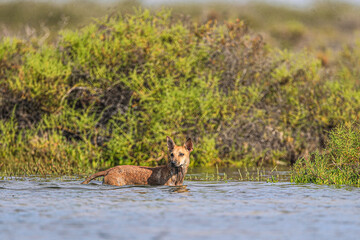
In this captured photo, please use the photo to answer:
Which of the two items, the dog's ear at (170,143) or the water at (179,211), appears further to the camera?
the dog's ear at (170,143)

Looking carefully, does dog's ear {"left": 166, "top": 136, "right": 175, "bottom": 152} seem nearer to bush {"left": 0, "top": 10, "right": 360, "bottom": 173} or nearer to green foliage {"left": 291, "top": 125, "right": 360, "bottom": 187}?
green foliage {"left": 291, "top": 125, "right": 360, "bottom": 187}

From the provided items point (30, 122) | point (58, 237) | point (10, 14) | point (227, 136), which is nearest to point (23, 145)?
Answer: point (30, 122)

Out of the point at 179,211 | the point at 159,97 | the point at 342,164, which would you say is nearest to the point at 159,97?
the point at 159,97

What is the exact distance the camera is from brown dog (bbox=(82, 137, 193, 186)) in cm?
1294

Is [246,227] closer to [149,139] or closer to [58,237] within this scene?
[58,237]

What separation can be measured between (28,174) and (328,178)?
24.3 feet

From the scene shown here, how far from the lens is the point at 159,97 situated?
1938 centimetres

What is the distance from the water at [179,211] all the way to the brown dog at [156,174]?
363mm

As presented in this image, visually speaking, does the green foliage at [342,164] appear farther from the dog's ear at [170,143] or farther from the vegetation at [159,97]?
the vegetation at [159,97]

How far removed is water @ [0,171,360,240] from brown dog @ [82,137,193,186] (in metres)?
0.36

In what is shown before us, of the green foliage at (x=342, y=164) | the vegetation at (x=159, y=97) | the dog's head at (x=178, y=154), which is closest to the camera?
the dog's head at (x=178, y=154)

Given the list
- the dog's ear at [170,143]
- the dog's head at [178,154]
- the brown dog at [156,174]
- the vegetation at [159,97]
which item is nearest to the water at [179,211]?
the brown dog at [156,174]

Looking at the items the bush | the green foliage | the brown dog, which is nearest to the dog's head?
the brown dog

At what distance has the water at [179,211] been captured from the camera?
7660 mm
